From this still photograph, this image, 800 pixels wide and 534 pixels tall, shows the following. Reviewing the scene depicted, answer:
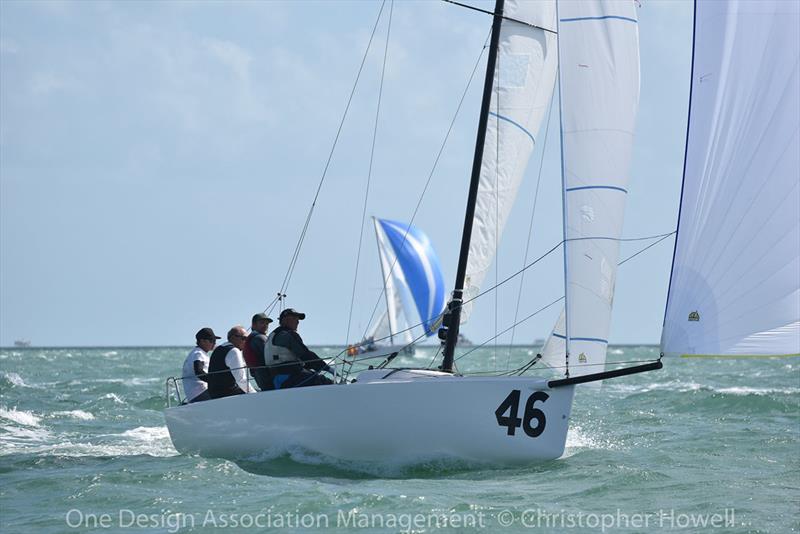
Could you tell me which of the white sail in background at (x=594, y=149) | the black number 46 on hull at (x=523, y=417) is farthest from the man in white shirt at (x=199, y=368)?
the white sail in background at (x=594, y=149)

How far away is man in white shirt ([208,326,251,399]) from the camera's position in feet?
34.6

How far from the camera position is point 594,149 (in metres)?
9.65

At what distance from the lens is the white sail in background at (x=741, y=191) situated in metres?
7.43

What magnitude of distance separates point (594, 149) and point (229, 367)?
3892 millimetres

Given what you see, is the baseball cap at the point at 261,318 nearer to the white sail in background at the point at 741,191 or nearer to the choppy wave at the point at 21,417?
the white sail in background at the point at 741,191

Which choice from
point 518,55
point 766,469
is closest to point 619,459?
point 766,469

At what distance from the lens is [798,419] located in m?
15.1

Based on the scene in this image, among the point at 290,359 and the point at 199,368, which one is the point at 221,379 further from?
the point at 290,359

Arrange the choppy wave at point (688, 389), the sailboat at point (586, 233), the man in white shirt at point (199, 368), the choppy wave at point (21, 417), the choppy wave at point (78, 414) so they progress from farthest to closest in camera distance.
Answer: the choppy wave at point (688, 389) → the choppy wave at point (78, 414) → the choppy wave at point (21, 417) → the man in white shirt at point (199, 368) → the sailboat at point (586, 233)

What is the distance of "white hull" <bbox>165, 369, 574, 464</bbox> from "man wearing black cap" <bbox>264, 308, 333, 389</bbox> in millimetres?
412

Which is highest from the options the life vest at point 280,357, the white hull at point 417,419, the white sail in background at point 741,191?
the white sail in background at point 741,191

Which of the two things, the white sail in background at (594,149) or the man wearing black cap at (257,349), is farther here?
the man wearing black cap at (257,349)

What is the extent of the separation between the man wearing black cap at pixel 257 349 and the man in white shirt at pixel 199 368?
58cm

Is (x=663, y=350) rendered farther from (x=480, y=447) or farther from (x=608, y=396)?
(x=608, y=396)
